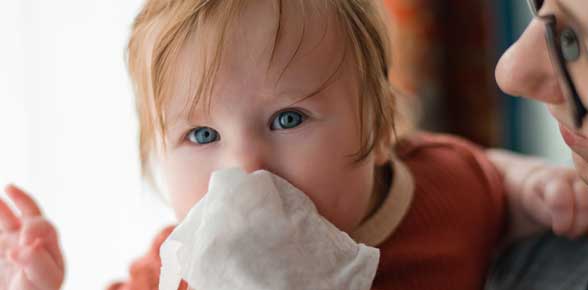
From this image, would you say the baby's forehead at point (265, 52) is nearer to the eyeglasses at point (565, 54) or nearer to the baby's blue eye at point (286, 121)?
the baby's blue eye at point (286, 121)

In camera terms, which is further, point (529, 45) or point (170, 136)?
point (170, 136)

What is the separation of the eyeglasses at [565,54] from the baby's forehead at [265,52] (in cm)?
29

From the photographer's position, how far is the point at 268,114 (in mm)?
957

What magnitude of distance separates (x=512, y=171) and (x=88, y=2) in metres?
0.81

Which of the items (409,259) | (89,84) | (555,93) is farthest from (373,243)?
(89,84)

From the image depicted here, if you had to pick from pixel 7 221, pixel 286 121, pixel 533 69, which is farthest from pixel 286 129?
pixel 7 221

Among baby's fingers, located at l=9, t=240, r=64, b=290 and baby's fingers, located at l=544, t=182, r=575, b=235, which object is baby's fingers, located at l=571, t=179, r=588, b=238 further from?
baby's fingers, located at l=9, t=240, r=64, b=290

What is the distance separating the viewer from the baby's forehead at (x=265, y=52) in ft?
3.07

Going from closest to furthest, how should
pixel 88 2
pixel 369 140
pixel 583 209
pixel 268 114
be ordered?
pixel 268 114 → pixel 369 140 → pixel 583 209 → pixel 88 2

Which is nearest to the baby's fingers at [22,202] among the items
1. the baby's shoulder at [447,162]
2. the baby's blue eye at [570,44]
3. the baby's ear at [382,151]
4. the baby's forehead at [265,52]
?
the baby's forehead at [265,52]

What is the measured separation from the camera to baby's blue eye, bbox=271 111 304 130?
973 millimetres

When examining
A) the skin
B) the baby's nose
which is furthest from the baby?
the skin

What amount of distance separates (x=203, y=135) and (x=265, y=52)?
13 centimetres

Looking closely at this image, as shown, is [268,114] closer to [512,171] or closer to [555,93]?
[555,93]
